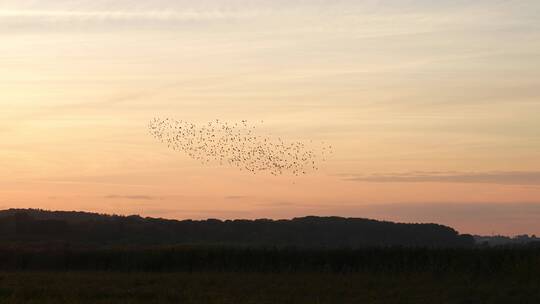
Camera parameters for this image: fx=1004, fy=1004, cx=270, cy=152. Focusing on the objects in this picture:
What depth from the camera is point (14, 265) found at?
50.9 metres

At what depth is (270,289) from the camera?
108 feet

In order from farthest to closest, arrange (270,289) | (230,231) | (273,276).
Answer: (230,231) < (273,276) < (270,289)

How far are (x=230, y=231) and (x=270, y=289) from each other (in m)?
43.9

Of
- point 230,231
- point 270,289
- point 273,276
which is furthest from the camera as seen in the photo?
point 230,231

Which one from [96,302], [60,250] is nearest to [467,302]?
[96,302]

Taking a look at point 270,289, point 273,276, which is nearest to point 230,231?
point 273,276

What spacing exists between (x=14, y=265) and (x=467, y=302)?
28.3 m

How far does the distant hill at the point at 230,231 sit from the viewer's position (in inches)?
2825

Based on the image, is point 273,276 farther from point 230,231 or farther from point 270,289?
point 230,231

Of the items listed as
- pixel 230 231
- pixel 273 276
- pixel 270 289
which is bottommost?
pixel 270 289

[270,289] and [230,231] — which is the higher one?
[230,231]

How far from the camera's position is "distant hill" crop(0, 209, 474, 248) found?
235 feet

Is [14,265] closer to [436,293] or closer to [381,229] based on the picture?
[436,293]

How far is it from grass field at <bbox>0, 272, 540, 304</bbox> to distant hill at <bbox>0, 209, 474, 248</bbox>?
31164 millimetres
